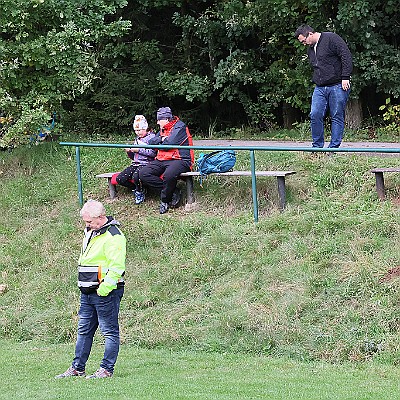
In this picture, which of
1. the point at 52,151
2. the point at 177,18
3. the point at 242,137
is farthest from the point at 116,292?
the point at 177,18

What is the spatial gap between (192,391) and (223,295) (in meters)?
3.44

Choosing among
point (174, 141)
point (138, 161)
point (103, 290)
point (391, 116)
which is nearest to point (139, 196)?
point (138, 161)

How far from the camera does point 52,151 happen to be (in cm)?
1705

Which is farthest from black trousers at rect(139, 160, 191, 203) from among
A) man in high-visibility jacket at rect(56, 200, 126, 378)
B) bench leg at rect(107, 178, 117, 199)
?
man in high-visibility jacket at rect(56, 200, 126, 378)

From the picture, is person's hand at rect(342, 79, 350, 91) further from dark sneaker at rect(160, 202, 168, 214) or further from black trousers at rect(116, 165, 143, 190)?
black trousers at rect(116, 165, 143, 190)

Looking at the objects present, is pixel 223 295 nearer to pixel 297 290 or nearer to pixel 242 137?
pixel 297 290

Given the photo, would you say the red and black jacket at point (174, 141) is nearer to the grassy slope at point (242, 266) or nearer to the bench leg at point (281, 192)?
the grassy slope at point (242, 266)

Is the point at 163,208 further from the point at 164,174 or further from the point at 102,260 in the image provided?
the point at 102,260

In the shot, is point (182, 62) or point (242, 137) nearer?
point (242, 137)

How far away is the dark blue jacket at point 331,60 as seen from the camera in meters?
13.4

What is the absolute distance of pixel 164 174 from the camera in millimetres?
13688

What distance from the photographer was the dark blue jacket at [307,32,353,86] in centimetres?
1343

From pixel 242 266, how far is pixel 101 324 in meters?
3.53

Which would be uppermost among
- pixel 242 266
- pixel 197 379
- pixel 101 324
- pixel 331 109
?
pixel 331 109
